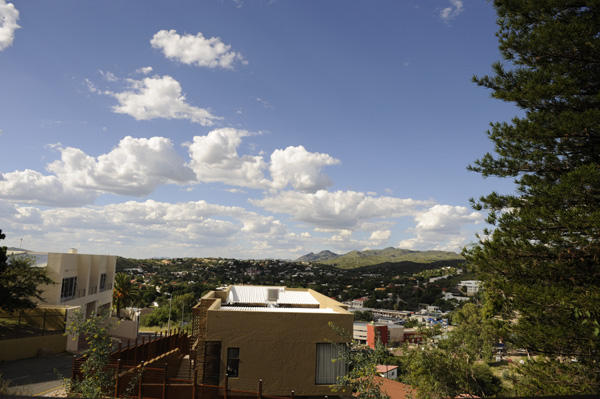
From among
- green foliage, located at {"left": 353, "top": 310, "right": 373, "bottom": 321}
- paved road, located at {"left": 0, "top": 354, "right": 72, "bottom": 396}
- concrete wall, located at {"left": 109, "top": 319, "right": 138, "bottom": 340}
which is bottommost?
green foliage, located at {"left": 353, "top": 310, "right": 373, "bottom": 321}

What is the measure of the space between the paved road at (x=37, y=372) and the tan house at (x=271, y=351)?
8.49 metres

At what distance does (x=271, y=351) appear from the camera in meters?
13.3

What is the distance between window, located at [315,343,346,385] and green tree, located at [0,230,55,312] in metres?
24.7

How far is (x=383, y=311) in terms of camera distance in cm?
12631

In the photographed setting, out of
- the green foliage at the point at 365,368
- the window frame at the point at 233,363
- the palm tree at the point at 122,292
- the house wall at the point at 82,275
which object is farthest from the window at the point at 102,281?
the green foliage at the point at 365,368

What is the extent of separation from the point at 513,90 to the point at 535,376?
32.7 ft

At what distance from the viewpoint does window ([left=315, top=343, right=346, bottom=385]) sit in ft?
44.4

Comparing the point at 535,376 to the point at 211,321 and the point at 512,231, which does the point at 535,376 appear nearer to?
the point at 512,231

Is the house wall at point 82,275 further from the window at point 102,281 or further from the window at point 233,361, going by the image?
the window at point 233,361

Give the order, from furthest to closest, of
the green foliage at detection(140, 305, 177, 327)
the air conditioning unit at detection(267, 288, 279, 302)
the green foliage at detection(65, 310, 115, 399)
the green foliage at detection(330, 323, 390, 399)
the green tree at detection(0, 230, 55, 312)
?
1. the green foliage at detection(140, 305, 177, 327)
2. the green tree at detection(0, 230, 55, 312)
3. the air conditioning unit at detection(267, 288, 279, 302)
4. the green foliage at detection(65, 310, 115, 399)
5. the green foliage at detection(330, 323, 390, 399)

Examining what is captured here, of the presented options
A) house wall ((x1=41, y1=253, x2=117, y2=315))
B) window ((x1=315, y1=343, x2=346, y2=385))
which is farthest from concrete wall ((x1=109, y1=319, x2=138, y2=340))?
window ((x1=315, y1=343, x2=346, y2=385))

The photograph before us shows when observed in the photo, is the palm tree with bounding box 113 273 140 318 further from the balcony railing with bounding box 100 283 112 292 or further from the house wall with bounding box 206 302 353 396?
the house wall with bounding box 206 302 353 396

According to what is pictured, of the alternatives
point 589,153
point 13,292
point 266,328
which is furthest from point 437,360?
point 13,292

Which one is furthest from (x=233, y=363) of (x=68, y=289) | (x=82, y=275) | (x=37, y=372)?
(x=82, y=275)
